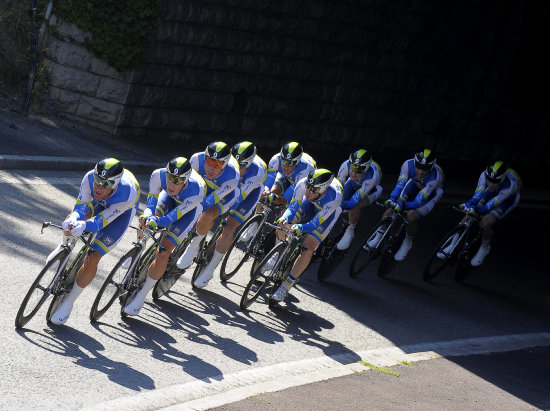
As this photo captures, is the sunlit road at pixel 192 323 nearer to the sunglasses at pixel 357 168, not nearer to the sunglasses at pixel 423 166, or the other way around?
the sunglasses at pixel 357 168

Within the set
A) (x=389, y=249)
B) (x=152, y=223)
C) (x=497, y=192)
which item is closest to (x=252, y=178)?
(x=152, y=223)

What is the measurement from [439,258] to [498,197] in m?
1.17

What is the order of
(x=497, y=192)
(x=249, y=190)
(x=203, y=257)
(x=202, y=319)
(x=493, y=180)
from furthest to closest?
(x=497, y=192) < (x=493, y=180) < (x=249, y=190) < (x=203, y=257) < (x=202, y=319)

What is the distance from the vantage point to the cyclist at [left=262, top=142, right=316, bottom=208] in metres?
12.6

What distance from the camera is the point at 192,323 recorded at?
10.2 meters

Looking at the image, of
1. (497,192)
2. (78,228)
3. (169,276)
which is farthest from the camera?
(497,192)

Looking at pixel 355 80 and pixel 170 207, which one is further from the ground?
pixel 355 80

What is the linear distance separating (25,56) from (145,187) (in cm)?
400

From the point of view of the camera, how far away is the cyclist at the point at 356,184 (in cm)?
1338

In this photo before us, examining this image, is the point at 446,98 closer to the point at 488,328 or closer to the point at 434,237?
the point at 434,237

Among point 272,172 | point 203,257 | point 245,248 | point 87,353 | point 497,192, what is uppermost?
point 497,192

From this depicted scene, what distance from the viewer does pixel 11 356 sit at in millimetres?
8016

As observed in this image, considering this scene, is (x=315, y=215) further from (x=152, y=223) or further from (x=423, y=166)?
(x=423, y=166)

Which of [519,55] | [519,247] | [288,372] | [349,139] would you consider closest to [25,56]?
[349,139]
